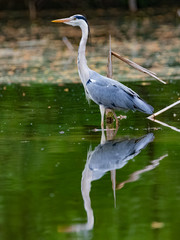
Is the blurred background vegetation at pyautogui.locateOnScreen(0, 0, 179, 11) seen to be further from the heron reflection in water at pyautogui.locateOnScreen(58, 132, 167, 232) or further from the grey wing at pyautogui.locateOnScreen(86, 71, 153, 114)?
the heron reflection in water at pyautogui.locateOnScreen(58, 132, 167, 232)

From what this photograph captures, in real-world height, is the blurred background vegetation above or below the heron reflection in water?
below

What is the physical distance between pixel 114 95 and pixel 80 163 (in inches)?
99.1

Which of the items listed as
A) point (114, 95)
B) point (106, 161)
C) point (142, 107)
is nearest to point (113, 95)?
point (114, 95)

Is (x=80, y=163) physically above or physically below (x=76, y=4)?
above

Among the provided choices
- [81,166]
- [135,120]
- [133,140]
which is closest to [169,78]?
[135,120]

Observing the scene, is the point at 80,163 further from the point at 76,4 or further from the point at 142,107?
the point at 76,4

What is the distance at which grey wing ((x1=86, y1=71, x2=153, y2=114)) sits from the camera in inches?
428

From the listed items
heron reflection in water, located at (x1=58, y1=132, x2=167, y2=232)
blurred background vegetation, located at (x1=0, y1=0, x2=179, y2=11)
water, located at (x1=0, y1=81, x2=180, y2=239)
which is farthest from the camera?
blurred background vegetation, located at (x1=0, y1=0, x2=179, y2=11)

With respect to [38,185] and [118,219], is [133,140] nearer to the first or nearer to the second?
[38,185]

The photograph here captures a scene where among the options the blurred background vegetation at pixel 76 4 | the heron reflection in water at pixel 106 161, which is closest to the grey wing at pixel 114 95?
the heron reflection in water at pixel 106 161

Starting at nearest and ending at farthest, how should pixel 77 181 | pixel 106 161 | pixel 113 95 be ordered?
1. pixel 77 181
2. pixel 106 161
3. pixel 113 95

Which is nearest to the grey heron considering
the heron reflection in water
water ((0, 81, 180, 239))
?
water ((0, 81, 180, 239))

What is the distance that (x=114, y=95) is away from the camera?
35.9ft

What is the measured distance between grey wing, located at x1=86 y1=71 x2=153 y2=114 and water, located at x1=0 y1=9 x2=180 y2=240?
0.36 metres
